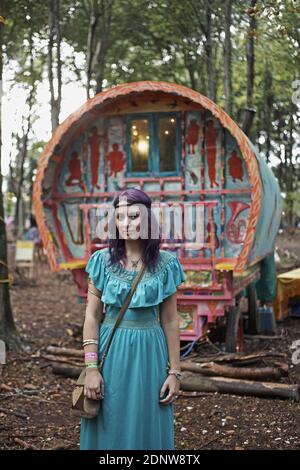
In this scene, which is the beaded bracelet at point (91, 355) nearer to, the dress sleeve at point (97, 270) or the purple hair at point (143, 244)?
the dress sleeve at point (97, 270)

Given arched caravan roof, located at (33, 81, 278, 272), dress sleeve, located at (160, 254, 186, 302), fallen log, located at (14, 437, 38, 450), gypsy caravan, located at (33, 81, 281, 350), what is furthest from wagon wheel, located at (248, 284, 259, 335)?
dress sleeve, located at (160, 254, 186, 302)

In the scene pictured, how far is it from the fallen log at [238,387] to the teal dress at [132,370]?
2.84 m

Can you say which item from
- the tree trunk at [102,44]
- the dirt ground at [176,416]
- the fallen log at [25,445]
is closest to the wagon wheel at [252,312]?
the dirt ground at [176,416]

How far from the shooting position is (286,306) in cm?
1155

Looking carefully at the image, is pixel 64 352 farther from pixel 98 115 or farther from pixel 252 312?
pixel 252 312

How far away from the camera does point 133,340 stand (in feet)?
10.2

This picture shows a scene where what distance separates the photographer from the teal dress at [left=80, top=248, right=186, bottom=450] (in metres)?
3.07

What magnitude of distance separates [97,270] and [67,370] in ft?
12.9

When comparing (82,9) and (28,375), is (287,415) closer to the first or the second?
(28,375)

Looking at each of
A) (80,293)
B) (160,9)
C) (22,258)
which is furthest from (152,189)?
(22,258)

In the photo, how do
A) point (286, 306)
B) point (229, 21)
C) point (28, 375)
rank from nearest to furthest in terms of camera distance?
point (28, 375) < point (229, 21) < point (286, 306)

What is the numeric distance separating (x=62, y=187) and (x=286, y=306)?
17.6 feet

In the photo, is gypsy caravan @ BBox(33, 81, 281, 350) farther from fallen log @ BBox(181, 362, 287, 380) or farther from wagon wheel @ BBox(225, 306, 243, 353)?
fallen log @ BBox(181, 362, 287, 380)

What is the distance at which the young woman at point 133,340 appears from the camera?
308 centimetres
